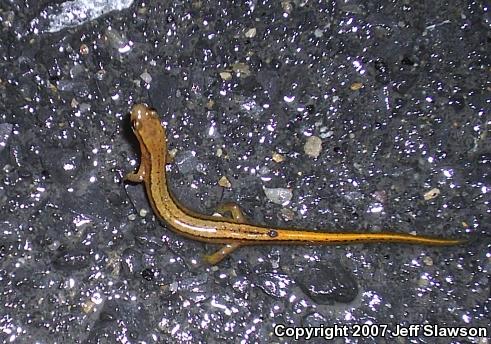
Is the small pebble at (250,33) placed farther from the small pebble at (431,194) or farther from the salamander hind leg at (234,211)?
the small pebble at (431,194)

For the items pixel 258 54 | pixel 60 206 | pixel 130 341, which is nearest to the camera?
pixel 130 341

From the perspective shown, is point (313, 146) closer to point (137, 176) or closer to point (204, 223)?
point (204, 223)

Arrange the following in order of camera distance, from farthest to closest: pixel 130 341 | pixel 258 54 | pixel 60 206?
pixel 258 54
pixel 60 206
pixel 130 341

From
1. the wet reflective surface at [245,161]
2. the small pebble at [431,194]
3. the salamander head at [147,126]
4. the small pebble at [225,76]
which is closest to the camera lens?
the wet reflective surface at [245,161]

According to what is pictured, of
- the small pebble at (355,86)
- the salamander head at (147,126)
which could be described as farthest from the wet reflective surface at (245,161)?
the salamander head at (147,126)

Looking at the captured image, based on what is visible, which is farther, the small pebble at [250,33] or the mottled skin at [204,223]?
the small pebble at [250,33]

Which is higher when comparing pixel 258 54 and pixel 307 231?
pixel 258 54

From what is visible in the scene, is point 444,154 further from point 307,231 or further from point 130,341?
point 130,341

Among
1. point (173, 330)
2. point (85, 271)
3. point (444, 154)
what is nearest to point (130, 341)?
point (173, 330)
